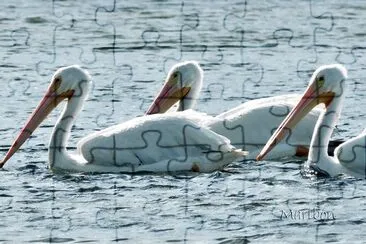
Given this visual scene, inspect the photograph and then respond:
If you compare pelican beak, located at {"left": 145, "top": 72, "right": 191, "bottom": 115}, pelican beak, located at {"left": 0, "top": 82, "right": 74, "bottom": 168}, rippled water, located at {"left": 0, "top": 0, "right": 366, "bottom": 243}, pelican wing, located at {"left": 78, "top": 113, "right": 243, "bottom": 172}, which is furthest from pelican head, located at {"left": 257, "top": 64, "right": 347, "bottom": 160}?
pelican beak, located at {"left": 0, "top": 82, "right": 74, "bottom": 168}

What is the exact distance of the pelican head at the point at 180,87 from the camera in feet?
45.9

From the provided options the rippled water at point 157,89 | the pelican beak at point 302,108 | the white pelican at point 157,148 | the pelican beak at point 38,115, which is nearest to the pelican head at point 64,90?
the pelican beak at point 38,115

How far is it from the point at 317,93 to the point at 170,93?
1.96 m

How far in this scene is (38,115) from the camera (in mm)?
13008

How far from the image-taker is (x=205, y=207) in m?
10.9

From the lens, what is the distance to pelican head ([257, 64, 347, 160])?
1246 centimetres

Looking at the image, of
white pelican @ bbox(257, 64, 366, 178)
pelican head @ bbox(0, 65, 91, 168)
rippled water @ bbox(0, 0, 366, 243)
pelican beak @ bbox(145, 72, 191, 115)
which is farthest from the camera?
pelican beak @ bbox(145, 72, 191, 115)

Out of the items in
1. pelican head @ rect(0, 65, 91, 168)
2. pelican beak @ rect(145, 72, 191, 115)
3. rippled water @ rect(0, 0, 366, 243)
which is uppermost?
pelican head @ rect(0, 65, 91, 168)

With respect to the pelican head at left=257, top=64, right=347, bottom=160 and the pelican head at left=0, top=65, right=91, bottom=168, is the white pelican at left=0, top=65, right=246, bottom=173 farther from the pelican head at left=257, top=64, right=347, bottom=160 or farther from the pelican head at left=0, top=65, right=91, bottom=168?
the pelican head at left=0, top=65, right=91, bottom=168

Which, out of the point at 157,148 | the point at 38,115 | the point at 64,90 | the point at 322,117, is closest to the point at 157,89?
the point at 64,90

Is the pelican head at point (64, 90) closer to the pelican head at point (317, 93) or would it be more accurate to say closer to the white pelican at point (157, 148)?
the white pelican at point (157, 148)

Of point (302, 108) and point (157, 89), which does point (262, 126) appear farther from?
point (157, 89)

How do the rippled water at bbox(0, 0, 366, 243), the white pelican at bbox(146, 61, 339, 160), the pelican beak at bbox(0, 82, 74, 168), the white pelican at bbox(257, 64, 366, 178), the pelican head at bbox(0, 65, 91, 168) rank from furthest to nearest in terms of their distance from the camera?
the pelican head at bbox(0, 65, 91, 168), the white pelican at bbox(146, 61, 339, 160), the pelican beak at bbox(0, 82, 74, 168), the white pelican at bbox(257, 64, 366, 178), the rippled water at bbox(0, 0, 366, 243)

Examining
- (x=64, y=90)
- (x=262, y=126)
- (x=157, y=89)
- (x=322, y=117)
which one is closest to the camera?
(x=322, y=117)
